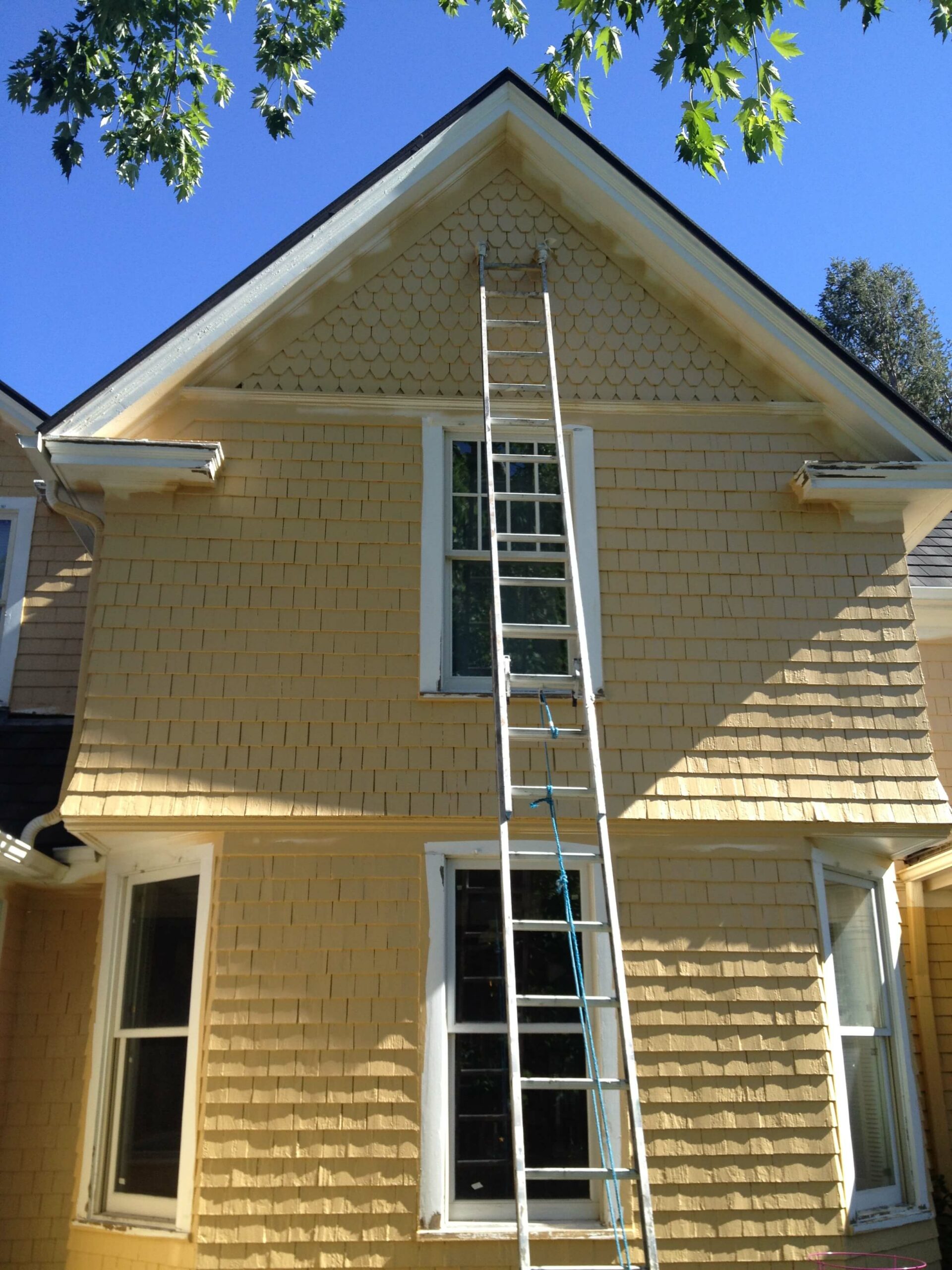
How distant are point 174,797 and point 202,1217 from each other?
7.09 feet

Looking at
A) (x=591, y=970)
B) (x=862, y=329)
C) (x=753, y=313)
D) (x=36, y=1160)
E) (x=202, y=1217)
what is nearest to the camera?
(x=202, y=1217)

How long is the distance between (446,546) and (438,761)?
1433 mm

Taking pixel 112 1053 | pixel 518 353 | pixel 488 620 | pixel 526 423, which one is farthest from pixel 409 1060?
pixel 518 353

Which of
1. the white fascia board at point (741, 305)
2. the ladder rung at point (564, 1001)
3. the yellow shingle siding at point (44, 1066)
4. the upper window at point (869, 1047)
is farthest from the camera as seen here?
the white fascia board at point (741, 305)

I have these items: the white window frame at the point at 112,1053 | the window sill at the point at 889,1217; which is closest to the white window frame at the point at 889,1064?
the window sill at the point at 889,1217

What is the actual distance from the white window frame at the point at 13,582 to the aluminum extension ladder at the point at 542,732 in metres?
3.80

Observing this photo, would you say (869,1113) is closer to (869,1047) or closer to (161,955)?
(869,1047)

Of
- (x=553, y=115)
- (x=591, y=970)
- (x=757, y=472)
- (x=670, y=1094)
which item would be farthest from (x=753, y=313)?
(x=670, y=1094)

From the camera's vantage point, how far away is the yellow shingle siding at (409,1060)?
596cm

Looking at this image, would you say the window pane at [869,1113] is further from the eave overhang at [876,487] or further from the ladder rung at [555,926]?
the eave overhang at [876,487]

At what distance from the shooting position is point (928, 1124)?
768 centimetres

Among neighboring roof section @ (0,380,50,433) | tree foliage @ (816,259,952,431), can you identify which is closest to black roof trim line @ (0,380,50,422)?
neighboring roof section @ (0,380,50,433)

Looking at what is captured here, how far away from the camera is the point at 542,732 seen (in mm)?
5359

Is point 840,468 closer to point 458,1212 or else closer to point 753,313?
point 753,313
